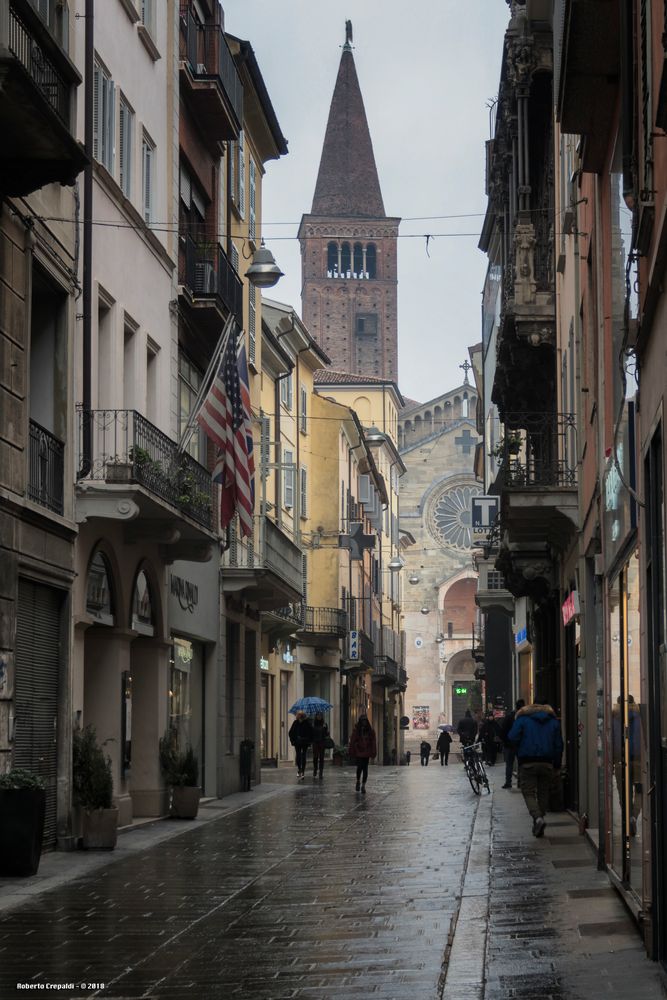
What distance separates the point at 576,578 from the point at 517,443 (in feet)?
13.2

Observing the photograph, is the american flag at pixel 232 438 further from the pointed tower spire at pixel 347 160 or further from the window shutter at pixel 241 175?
the pointed tower spire at pixel 347 160

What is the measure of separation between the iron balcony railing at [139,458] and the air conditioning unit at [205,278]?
427 cm

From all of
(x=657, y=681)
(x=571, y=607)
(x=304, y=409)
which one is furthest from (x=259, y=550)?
(x=657, y=681)

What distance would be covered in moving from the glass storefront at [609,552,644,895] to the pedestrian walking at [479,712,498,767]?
93.8ft

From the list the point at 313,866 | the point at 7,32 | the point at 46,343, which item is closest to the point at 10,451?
the point at 46,343

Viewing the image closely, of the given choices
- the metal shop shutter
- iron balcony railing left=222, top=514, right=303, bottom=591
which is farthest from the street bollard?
the metal shop shutter

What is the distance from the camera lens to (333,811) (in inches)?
993

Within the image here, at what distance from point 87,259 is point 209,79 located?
8.29 metres

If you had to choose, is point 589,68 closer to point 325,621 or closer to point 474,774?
point 474,774

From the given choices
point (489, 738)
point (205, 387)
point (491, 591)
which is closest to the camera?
point (205, 387)

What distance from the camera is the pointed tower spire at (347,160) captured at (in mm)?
121125

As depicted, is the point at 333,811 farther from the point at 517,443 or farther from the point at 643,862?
the point at 643,862

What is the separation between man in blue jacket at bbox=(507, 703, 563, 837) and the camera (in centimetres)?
1838

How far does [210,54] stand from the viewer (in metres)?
28.5
